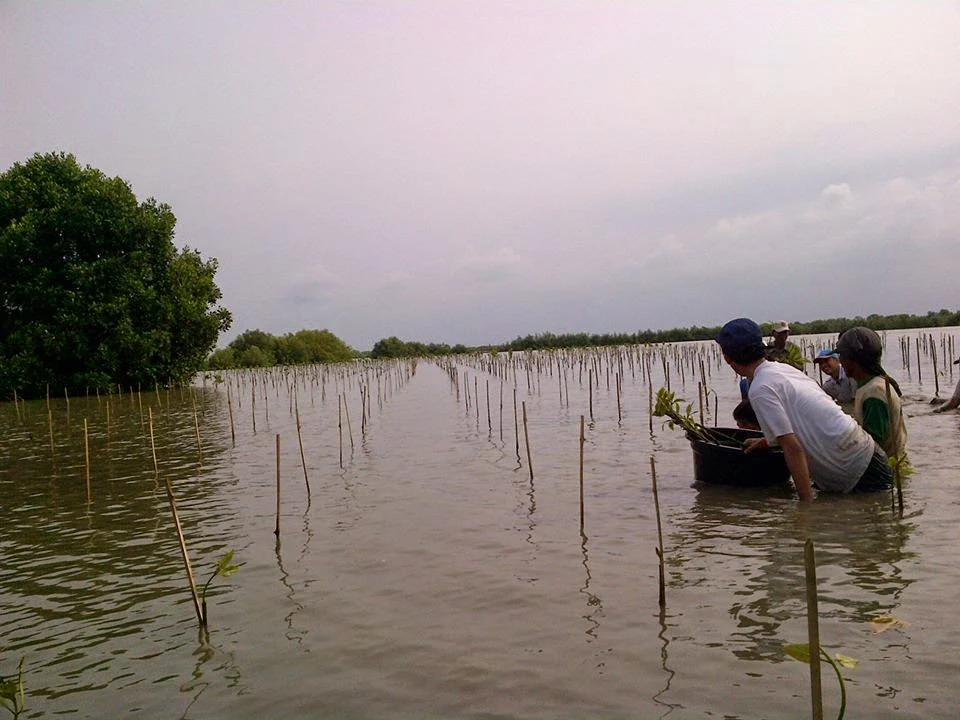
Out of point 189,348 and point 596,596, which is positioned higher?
point 189,348

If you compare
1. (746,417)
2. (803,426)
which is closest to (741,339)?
(803,426)

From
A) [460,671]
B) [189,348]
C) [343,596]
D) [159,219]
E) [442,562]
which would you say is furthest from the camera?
[189,348]

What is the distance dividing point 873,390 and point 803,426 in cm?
86

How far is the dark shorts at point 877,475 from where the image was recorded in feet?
19.2

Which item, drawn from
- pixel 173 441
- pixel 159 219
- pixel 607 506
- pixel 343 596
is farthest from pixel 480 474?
pixel 159 219

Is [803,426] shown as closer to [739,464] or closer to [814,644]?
[739,464]

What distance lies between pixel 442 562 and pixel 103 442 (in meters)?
10.1

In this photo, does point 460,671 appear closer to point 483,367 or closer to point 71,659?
point 71,659

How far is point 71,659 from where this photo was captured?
3.84m

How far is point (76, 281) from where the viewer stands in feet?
79.0

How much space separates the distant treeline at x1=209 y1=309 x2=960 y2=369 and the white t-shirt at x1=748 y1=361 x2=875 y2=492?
4067 centimetres

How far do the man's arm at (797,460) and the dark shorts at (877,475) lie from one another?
894mm

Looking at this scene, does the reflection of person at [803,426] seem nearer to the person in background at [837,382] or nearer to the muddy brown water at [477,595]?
the muddy brown water at [477,595]

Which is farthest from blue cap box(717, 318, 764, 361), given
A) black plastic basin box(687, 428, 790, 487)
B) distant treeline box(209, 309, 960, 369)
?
distant treeline box(209, 309, 960, 369)
